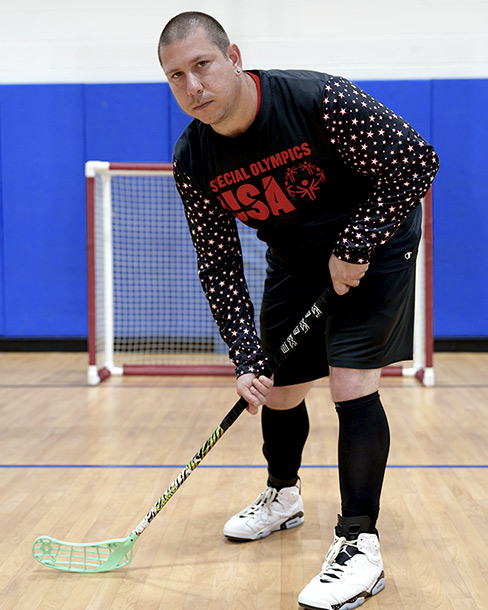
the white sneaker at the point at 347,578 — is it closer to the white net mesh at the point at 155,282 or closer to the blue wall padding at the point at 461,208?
the white net mesh at the point at 155,282

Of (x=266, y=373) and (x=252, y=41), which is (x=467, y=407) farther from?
(x=252, y=41)

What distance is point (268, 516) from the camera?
1.95 meters

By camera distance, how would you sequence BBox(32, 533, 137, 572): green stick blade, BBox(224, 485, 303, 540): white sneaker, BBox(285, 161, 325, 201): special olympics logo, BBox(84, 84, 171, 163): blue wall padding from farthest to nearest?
BBox(84, 84, 171, 163): blue wall padding < BBox(224, 485, 303, 540): white sneaker < BBox(32, 533, 137, 572): green stick blade < BBox(285, 161, 325, 201): special olympics logo

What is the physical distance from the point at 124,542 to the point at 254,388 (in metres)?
0.48

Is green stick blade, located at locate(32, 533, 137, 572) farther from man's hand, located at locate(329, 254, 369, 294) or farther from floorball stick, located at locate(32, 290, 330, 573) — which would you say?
man's hand, located at locate(329, 254, 369, 294)

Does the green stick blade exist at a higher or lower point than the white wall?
lower

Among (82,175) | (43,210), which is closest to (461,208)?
(82,175)

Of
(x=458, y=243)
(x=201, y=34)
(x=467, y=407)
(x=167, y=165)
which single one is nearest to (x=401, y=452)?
(x=467, y=407)

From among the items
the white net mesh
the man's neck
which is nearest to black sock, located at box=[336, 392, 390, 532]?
the man's neck

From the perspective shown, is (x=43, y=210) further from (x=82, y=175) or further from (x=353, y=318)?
(x=353, y=318)

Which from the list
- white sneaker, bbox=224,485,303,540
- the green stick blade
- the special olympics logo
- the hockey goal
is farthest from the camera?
the hockey goal

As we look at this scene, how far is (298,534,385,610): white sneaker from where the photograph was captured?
1513 mm

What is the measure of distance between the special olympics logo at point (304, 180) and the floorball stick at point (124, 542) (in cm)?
22

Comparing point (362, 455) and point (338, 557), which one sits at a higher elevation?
point (362, 455)
